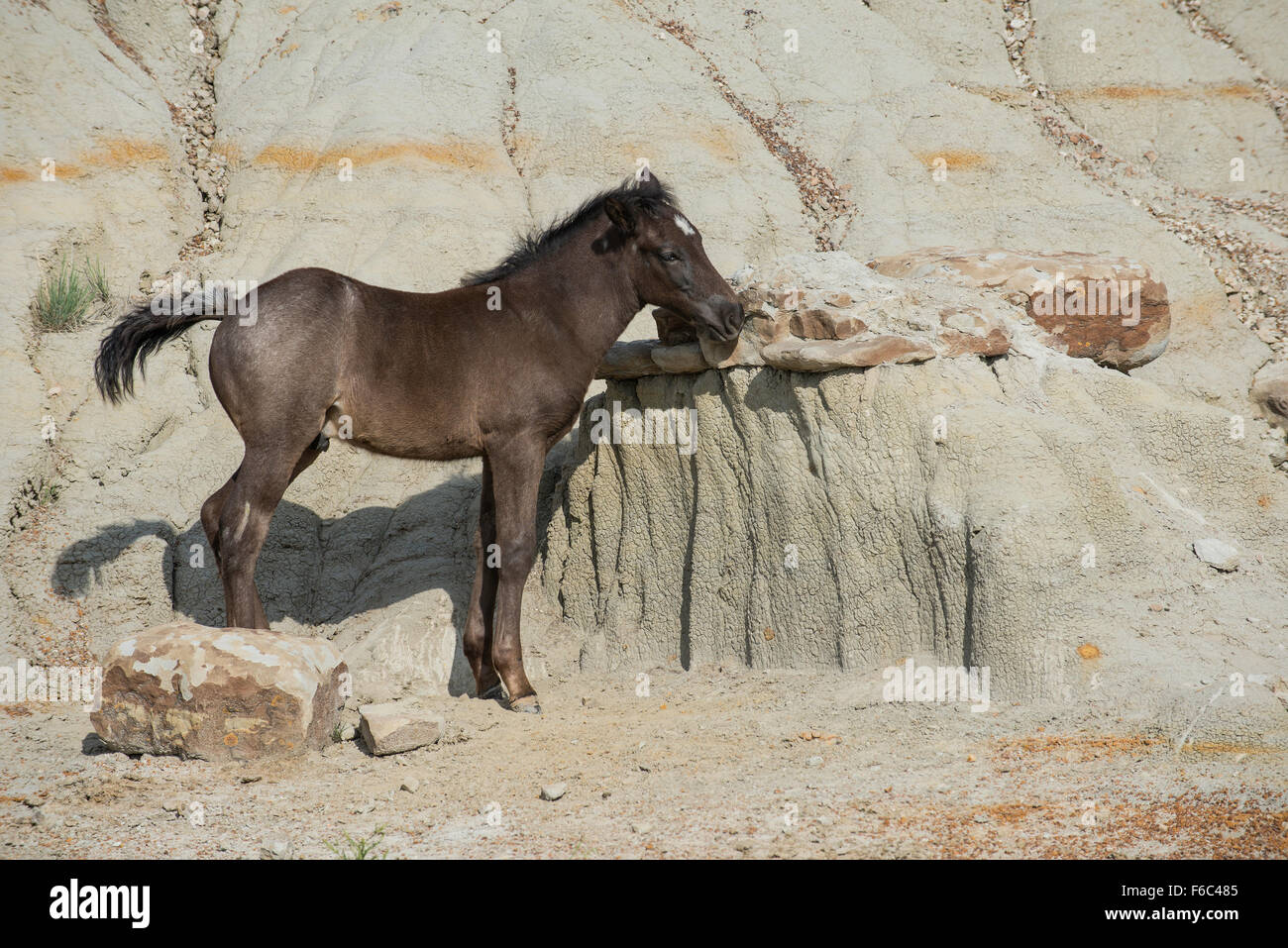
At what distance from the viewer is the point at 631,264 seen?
741cm

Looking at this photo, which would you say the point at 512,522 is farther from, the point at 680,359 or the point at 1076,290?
the point at 1076,290

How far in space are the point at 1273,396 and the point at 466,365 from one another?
6700mm

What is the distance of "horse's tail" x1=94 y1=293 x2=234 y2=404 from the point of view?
7.11 metres

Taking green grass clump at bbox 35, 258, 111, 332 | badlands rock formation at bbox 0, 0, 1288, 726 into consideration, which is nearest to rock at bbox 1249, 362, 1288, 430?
badlands rock formation at bbox 0, 0, 1288, 726

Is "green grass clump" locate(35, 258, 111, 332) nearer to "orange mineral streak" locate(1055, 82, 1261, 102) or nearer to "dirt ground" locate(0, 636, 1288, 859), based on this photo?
"dirt ground" locate(0, 636, 1288, 859)

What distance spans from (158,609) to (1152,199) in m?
13.1

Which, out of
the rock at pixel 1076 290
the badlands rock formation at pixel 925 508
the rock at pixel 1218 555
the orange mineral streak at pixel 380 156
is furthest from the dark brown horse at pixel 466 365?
the orange mineral streak at pixel 380 156

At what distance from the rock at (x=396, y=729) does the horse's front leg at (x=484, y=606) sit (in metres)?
1.39

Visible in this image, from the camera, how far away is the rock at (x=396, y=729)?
19.2 feet

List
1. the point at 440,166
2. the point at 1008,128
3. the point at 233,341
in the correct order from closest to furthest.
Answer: the point at 233,341 → the point at 440,166 → the point at 1008,128

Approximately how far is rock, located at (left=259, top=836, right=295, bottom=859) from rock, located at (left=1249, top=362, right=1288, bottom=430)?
324 inches

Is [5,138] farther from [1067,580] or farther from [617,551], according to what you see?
[1067,580]

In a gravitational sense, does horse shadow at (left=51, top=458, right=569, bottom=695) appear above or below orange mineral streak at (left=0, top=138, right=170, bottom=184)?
below

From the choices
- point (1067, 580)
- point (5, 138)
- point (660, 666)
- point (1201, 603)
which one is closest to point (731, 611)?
point (660, 666)
